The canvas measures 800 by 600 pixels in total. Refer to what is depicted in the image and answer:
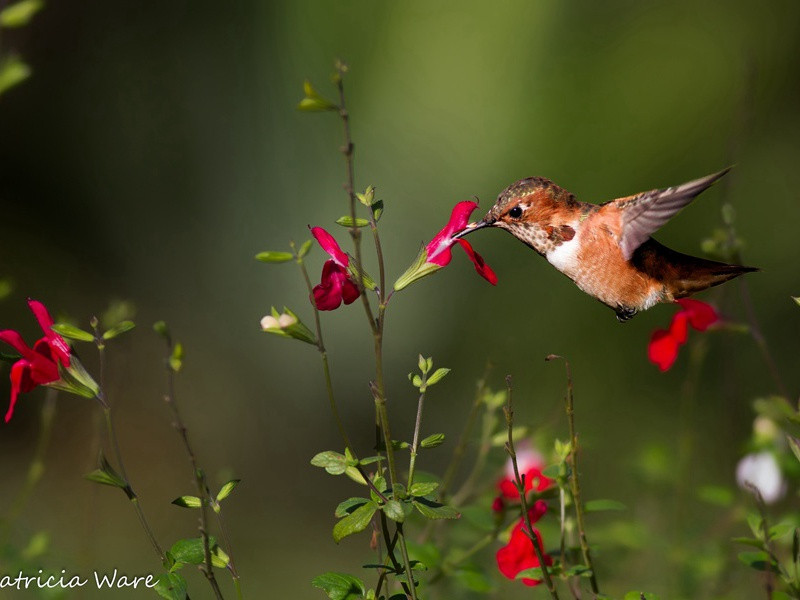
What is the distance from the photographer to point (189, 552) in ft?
3.80

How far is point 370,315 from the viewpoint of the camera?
0.99 meters

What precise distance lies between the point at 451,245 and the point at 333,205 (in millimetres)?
3350

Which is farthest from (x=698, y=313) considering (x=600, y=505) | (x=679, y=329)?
(x=600, y=505)

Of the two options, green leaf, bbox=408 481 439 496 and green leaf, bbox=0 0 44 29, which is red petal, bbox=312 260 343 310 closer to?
green leaf, bbox=408 481 439 496

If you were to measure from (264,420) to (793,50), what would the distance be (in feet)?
10.0

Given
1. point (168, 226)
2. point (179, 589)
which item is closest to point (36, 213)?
point (168, 226)

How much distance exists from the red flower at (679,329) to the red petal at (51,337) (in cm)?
82

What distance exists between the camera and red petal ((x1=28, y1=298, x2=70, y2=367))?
1.17 meters

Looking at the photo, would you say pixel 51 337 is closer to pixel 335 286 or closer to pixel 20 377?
pixel 20 377

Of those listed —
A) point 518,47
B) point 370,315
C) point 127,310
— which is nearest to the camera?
point 370,315

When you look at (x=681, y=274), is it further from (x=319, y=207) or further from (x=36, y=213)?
→ (x=36, y=213)

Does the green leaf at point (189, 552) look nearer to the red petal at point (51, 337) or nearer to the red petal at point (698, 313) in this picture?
the red petal at point (51, 337)

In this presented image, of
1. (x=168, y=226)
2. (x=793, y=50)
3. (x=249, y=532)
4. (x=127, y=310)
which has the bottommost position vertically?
(x=249, y=532)

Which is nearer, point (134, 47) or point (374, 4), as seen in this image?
point (374, 4)
